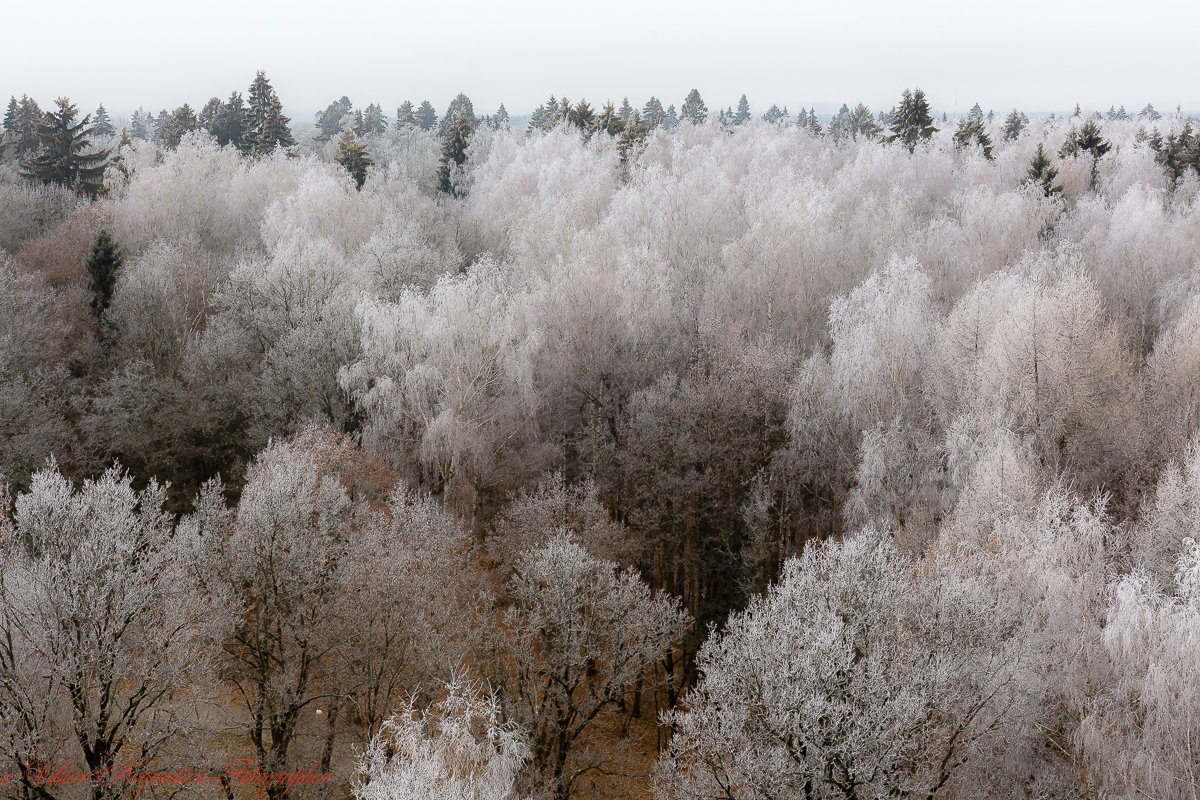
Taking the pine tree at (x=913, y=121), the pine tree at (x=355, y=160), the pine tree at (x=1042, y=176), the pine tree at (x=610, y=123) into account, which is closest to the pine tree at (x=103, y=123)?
the pine tree at (x=355, y=160)

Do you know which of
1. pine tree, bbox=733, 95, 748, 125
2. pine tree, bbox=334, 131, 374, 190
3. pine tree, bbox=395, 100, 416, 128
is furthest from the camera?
pine tree, bbox=733, 95, 748, 125

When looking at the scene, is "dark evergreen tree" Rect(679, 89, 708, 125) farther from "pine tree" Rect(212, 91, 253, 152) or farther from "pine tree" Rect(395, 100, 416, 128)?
"pine tree" Rect(212, 91, 253, 152)

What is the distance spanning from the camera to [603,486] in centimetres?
2812

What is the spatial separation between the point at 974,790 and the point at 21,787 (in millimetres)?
18228

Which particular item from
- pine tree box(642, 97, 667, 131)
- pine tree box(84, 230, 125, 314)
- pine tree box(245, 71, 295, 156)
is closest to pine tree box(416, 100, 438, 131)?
pine tree box(642, 97, 667, 131)

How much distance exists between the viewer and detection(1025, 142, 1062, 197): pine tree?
4127 centimetres

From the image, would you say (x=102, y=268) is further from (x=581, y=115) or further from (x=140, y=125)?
(x=140, y=125)

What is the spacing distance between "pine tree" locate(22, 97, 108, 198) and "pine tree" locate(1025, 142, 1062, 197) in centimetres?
5568

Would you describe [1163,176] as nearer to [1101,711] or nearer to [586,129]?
[586,129]

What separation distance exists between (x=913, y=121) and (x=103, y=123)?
8287 centimetres

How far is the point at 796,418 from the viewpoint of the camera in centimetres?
2600

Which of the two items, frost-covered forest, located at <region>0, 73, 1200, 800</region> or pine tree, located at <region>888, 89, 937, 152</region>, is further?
pine tree, located at <region>888, 89, 937, 152</region>

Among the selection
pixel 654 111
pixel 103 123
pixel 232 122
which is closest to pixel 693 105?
pixel 654 111

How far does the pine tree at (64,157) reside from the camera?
44.3 m
